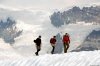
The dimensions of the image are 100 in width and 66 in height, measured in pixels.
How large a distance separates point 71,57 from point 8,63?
699 cm

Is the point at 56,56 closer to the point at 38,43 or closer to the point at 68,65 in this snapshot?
the point at 68,65

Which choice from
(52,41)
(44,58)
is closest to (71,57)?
(44,58)

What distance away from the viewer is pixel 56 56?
31641mm

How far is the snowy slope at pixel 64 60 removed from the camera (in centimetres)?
2763

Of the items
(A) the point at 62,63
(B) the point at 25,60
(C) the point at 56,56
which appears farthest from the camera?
(B) the point at 25,60

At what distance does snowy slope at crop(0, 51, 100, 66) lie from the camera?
27630 millimetres

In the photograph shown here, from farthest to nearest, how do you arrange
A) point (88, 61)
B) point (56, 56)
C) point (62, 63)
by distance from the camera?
1. point (56, 56)
2. point (62, 63)
3. point (88, 61)

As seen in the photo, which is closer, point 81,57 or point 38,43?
point 81,57

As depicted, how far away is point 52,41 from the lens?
127 feet

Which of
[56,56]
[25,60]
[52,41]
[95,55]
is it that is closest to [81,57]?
[95,55]

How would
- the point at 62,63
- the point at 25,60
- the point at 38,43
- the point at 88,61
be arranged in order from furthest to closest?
the point at 38,43 < the point at 25,60 < the point at 62,63 < the point at 88,61

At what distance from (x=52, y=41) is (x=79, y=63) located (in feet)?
36.6

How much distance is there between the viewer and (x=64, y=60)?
98.2 feet

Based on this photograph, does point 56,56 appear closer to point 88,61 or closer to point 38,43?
point 88,61
